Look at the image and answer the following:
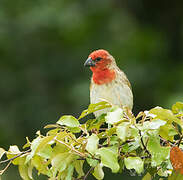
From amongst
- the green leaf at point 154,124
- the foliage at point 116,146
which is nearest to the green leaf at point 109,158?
the foliage at point 116,146

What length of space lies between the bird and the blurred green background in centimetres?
296

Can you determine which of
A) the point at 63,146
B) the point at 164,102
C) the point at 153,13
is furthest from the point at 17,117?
the point at 63,146

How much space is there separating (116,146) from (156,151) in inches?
10.8

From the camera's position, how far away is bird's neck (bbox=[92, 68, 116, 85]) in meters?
5.48

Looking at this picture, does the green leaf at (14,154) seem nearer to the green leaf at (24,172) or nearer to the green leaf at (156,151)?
the green leaf at (24,172)

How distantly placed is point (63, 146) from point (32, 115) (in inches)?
239

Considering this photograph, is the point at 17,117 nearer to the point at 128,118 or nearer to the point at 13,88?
the point at 13,88

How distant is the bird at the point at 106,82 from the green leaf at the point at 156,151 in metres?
2.54

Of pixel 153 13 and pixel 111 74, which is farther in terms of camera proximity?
pixel 153 13

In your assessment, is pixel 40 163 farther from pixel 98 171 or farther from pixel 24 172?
pixel 98 171

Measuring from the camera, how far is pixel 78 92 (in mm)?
8438

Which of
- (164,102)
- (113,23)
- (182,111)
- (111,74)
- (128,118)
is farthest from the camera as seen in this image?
(113,23)

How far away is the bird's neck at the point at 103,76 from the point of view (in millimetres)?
5477

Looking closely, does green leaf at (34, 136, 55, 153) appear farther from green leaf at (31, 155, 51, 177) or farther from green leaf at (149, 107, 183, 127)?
green leaf at (149, 107, 183, 127)
